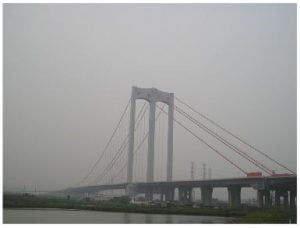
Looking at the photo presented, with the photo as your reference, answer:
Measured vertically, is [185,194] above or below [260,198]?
below

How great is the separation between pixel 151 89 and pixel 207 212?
1325 centimetres

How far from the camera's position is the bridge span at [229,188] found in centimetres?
2509

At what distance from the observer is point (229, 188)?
94.1 feet

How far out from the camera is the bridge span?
82.3 feet

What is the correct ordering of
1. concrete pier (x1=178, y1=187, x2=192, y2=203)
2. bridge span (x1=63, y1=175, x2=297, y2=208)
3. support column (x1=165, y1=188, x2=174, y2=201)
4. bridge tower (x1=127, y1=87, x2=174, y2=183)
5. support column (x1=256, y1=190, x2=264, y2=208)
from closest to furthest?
bridge span (x1=63, y1=175, x2=297, y2=208) < support column (x1=256, y1=190, x2=264, y2=208) < bridge tower (x1=127, y1=87, x2=174, y2=183) < concrete pier (x1=178, y1=187, x2=192, y2=203) < support column (x1=165, y1=188, x2=174, y2=201)

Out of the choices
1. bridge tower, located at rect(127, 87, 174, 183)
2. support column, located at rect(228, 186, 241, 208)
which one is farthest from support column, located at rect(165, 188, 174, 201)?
support column, located at rect(228, 186, 241, 208)

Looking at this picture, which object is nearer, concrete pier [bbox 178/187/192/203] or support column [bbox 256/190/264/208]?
support column [bbox 256/190/264/208]

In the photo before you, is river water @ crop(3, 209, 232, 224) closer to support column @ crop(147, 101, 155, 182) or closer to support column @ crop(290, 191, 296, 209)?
support column @ crop(147, 101, 155, 182)

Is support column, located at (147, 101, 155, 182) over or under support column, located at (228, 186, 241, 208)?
over

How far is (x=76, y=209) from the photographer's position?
70.8 feet

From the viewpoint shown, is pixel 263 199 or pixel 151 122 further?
pixel 151 122

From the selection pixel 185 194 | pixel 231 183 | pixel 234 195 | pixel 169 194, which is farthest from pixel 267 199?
pixel 169 194

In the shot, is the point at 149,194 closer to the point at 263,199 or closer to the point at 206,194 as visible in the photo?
the point at 206,194

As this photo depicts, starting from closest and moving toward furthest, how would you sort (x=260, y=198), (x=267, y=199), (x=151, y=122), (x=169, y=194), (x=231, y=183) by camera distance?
(x=260, y=198) → (x=267, y=199) → (x=231, y=183) → (x=151, y=122) → (x=169, y=194)
